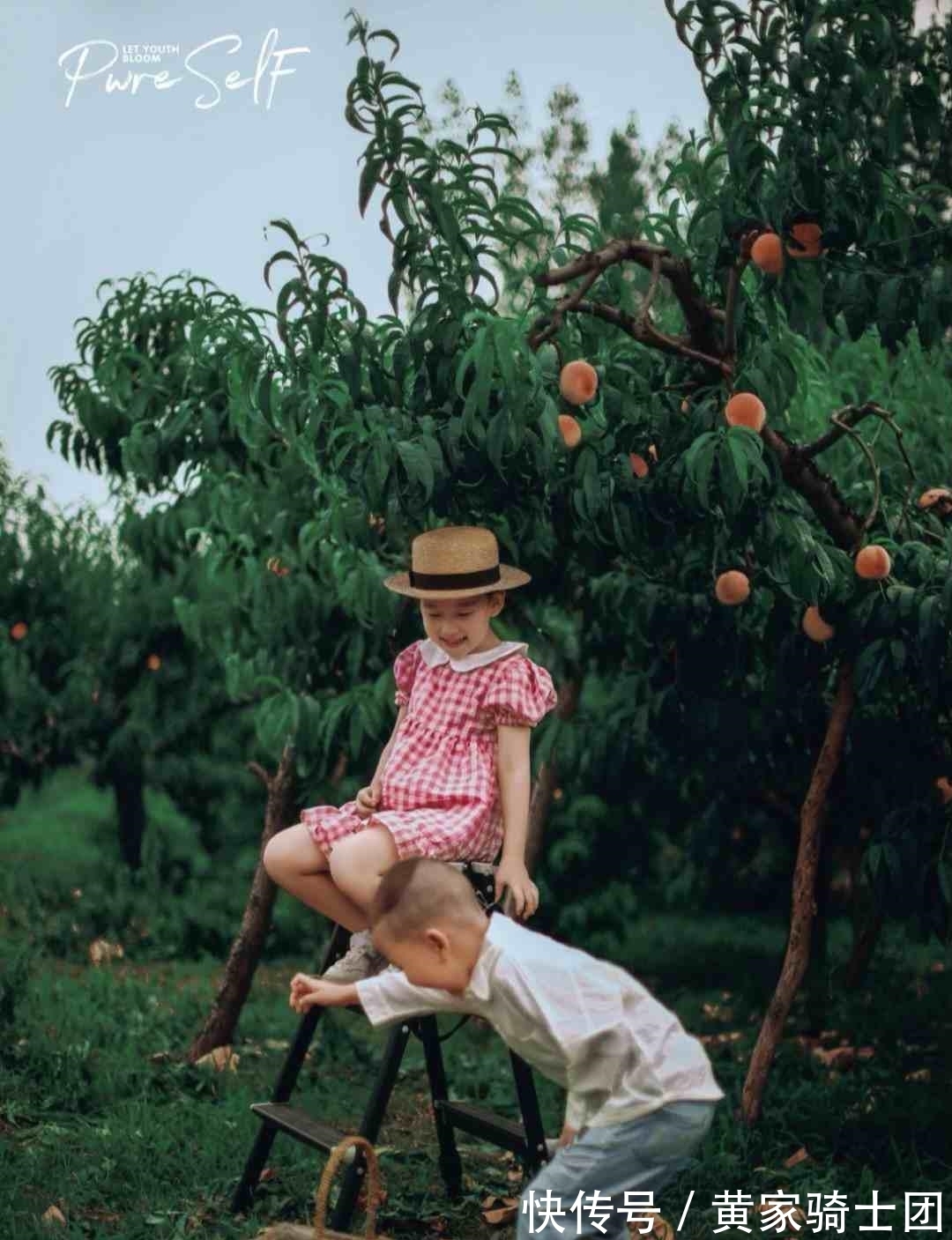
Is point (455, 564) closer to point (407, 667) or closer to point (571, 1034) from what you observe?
point (407, 667)

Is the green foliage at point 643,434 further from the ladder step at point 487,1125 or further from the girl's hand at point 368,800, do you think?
the ladder step at point 487,1125

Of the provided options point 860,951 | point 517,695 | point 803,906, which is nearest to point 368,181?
point 517,695

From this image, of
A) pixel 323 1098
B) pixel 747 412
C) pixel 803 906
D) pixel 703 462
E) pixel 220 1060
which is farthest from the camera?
pixel 220 1060

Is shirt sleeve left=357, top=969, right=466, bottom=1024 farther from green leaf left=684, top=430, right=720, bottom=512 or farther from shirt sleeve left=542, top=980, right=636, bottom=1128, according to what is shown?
green leaf left=684, top=430, right=720, bottom=512

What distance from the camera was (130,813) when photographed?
9320 mm

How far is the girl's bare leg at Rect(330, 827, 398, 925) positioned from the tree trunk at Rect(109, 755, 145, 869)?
5.78 meters

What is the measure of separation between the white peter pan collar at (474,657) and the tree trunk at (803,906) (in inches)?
52.4

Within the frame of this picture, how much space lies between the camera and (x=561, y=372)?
3.96 metres

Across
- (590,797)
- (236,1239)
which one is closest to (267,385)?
(236,1239)

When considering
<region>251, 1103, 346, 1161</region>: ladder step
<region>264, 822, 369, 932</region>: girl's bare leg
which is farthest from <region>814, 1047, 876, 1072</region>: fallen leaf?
<region>264, 822, 369, 932</region>: girl's bare leg

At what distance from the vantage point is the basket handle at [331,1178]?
3.00m

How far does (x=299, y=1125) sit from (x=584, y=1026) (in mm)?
1188

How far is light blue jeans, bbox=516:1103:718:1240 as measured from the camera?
2879mm

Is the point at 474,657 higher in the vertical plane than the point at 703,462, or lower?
lower
